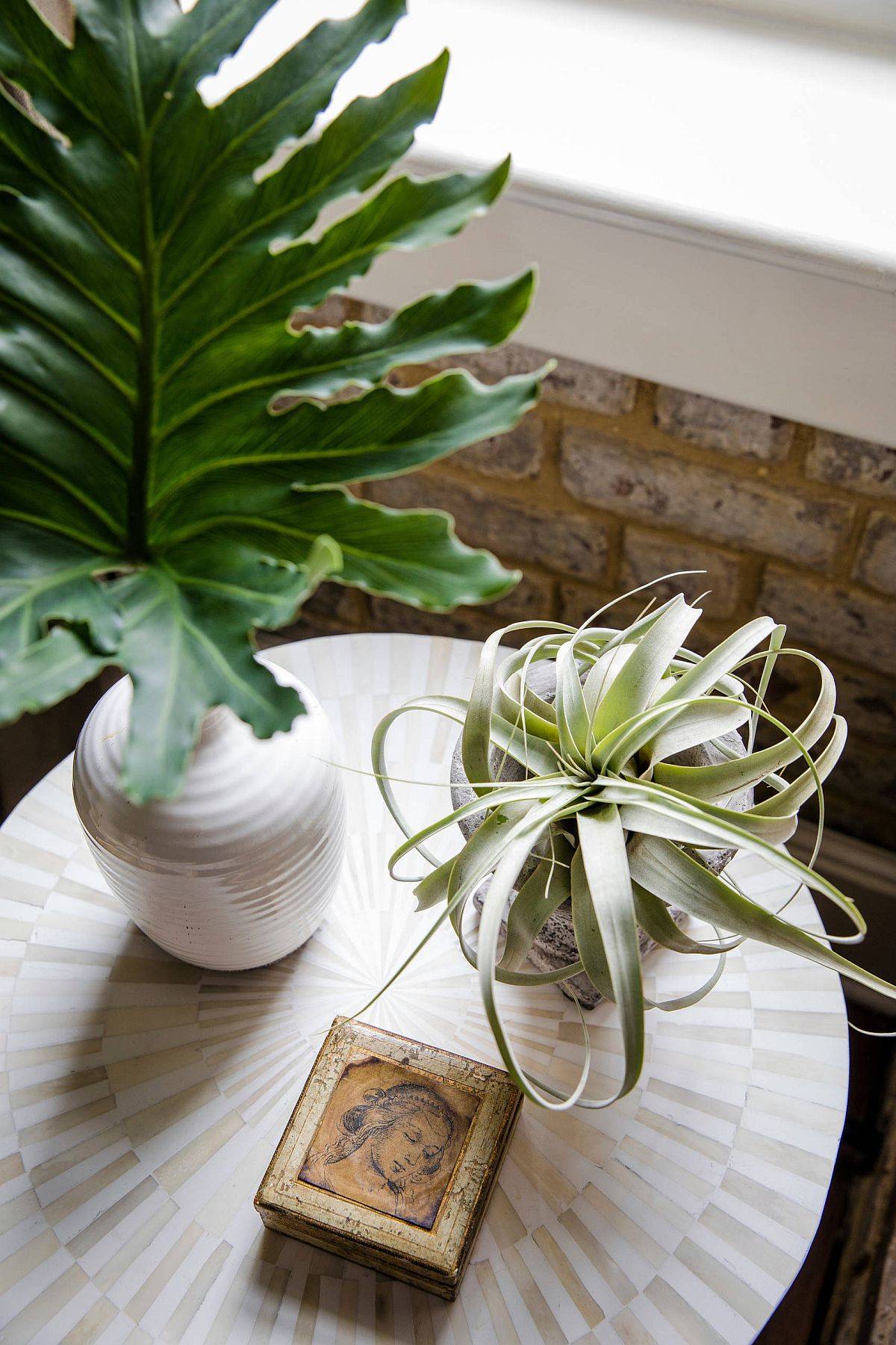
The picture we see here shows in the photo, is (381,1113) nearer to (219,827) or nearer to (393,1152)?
(393,1152)

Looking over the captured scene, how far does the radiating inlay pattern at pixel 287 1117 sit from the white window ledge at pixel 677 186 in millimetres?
425

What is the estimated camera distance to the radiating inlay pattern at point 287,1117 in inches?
27.1

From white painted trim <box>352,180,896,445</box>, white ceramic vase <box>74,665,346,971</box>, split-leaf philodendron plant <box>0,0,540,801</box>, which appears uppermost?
white painted trim <box>352,180,896,445</box>

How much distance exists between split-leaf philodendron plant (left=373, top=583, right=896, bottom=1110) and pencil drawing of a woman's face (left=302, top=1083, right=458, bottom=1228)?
8cm

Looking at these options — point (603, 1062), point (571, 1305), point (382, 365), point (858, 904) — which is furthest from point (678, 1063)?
point (858, 904)

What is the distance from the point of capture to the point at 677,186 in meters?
0.88

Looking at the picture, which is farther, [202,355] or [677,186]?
[677,186]

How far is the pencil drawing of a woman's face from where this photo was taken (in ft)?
2.23

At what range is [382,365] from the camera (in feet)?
1.82

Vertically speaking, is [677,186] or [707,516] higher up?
[677,186]

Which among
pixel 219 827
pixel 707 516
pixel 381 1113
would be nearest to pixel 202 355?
pixel 219 827

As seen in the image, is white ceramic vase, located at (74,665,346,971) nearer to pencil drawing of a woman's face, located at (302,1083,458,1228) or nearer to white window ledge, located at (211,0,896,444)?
pencil drawing of a woman's face, located at (302,1083,458,1228)

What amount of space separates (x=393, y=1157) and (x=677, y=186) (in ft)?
2.43

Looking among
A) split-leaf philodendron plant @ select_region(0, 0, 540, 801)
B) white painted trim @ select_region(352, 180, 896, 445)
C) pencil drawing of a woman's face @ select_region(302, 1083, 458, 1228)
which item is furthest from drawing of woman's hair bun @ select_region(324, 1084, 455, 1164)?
white painted trim @ select_region(352, 180, 896, 445)
